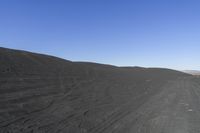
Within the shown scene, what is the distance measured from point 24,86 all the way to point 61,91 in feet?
8.37

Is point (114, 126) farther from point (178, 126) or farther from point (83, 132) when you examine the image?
Answer: point (178, 126)

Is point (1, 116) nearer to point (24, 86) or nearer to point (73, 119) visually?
point (73, 119)

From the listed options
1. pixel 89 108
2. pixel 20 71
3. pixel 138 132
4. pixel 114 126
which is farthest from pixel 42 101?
pixel 20 71

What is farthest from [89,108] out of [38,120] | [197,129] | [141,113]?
[197,129]

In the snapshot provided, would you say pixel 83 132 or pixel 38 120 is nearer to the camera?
pixel 83 132

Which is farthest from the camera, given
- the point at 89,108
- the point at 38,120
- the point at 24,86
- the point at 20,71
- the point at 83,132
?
the point at 20,71

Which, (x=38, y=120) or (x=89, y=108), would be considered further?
(x=89, y=108)

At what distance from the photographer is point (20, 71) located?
26.5 m

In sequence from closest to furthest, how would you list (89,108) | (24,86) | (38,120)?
(38,120), (89,108), (24,86)

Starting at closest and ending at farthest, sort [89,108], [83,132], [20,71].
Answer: [83,132]
[89,108]
[20,71]

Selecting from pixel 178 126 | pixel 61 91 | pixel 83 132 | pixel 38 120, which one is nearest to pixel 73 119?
pixel 38 120

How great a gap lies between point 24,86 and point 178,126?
1239 centimetres

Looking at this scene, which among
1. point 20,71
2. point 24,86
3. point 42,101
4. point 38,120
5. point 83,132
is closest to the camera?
point 83,132

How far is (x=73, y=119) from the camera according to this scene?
11844 millimetres
